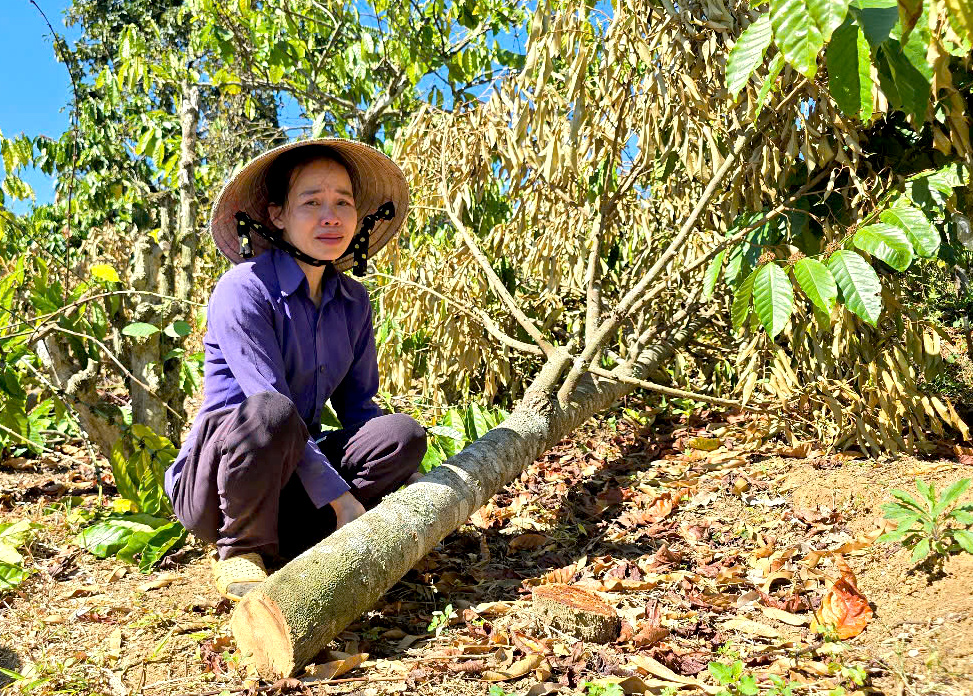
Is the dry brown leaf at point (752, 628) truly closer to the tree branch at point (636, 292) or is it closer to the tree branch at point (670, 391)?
the tree branch at point (670, 391)

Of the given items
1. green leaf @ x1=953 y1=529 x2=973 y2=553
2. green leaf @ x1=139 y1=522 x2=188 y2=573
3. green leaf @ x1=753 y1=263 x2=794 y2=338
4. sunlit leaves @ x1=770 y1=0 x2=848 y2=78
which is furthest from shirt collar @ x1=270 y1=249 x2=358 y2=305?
green leaf @ x1=953 y1=529 x2=973 y2=553

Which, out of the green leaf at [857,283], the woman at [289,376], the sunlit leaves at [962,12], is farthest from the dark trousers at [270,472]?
the sunlit leaves at [962,12]

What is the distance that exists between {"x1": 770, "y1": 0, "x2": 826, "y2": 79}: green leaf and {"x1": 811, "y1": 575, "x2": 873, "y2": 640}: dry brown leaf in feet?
4.72

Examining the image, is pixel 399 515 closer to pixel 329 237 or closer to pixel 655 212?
pixel 329 237

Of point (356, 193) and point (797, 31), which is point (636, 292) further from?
point (797, 31)

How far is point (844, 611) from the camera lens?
6.51 feet

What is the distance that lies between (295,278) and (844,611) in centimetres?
172

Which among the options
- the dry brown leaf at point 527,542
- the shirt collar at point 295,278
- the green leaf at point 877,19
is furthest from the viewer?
the dry brown leaf at point 527,542

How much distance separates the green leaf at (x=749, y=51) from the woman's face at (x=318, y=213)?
49.1 inches

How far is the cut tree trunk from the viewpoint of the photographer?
1.76m

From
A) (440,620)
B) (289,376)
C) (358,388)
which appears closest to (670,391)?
(358,388)

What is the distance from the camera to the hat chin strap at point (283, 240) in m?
2.33

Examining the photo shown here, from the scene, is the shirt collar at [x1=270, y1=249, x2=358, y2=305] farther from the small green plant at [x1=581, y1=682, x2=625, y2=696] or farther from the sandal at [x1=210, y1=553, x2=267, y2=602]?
the small green plant at [x1=581, y1=682, x2=625, y2=696]

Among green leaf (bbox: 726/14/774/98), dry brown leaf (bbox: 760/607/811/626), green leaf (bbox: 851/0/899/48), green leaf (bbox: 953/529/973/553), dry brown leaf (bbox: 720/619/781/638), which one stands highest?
green leaf (bbox: 726/14/774/98)
